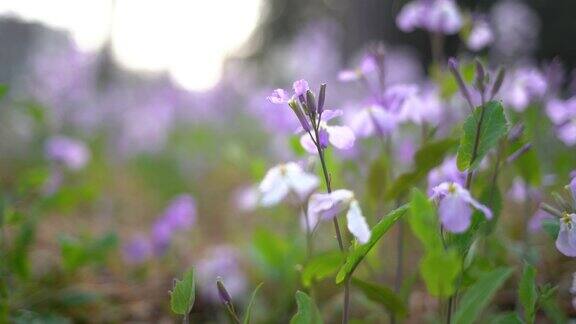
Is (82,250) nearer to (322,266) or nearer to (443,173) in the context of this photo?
(322,266)

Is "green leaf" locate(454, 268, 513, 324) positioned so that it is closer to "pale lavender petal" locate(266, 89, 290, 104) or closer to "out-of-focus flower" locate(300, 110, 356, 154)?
"out-of-focus flower" locate(300, 110, 356, 154)

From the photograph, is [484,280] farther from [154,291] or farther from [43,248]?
[43,248]

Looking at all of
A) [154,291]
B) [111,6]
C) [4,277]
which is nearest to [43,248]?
[154,291]

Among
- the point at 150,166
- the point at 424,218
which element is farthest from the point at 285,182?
the point at 150,166

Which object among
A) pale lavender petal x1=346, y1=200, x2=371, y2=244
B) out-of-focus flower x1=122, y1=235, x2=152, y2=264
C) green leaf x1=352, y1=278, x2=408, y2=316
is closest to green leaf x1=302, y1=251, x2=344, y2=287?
green leaf x1=352, y1=278, x2=408, y2=316

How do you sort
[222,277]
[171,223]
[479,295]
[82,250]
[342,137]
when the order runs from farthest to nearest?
1. [171,223]
2. [222,277]
3. [82,250]
4. [342,137]
5. [479,295]
